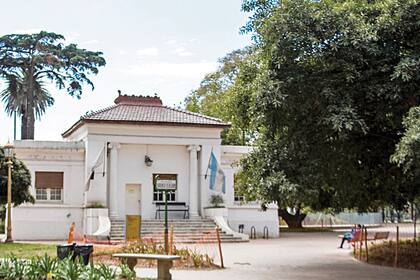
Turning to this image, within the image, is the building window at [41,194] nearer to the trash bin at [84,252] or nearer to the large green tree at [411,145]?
the trash bin at [84,252]

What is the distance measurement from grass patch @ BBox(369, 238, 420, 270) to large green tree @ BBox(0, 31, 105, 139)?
3989cm

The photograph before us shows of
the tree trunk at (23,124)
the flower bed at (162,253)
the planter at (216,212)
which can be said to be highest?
the tree trunk at (23,124)

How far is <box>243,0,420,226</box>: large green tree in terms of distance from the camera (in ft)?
43.8

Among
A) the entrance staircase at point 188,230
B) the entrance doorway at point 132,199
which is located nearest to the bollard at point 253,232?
the entrance staircase at point 188,230

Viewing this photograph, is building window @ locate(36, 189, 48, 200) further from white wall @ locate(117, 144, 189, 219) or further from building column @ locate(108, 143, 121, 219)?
white wall @ locate(117, 144, 189, 219)

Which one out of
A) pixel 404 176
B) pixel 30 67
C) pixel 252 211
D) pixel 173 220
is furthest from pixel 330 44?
pixel 30 67

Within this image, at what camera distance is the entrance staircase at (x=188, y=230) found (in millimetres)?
28016

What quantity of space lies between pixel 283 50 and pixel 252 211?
20.8m

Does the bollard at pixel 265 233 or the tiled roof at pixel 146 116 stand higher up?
the tiled roof at pixel 146 116

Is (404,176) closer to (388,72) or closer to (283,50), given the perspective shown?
(388,72)

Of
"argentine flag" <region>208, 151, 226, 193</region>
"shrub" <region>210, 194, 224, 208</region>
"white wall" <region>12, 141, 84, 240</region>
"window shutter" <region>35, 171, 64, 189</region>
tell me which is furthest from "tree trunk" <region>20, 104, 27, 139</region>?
"argentine flag" <region>208, 151, 226, 193</region>

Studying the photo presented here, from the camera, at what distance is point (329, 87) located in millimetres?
13523

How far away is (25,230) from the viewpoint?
30641 mm

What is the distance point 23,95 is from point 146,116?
27.7 meters
